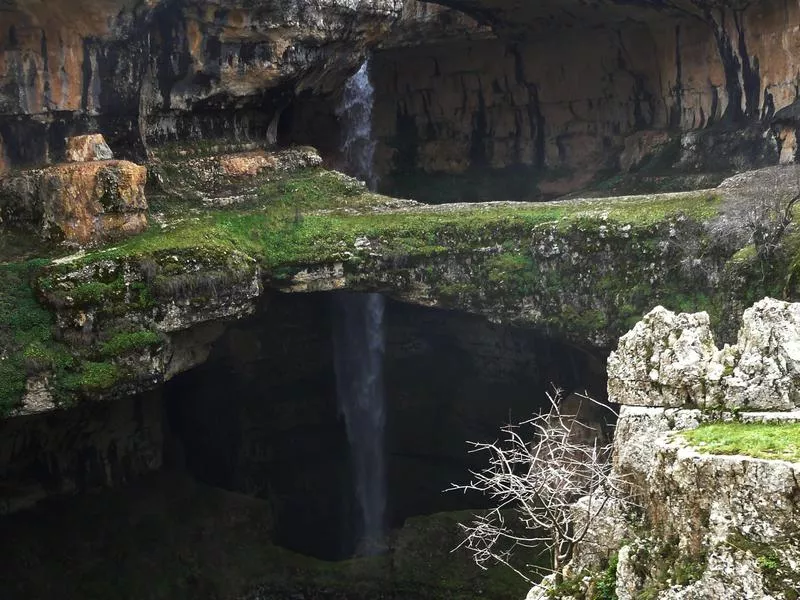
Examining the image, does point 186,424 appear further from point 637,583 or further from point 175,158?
point 637,583

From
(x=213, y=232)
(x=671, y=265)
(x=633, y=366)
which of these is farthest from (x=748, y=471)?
(x=213, y=232)

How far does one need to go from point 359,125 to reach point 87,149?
1258 cm

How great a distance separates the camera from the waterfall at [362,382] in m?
31.8

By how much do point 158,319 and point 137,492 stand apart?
24.6ft

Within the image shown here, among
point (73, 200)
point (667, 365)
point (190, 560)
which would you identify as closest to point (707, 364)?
point (667, 365)

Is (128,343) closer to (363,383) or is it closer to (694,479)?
(363,383)

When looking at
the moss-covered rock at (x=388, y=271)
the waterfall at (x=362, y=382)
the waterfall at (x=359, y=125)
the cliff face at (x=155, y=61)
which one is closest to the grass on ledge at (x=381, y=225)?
the moss-covered rock at (x=388, y=271)

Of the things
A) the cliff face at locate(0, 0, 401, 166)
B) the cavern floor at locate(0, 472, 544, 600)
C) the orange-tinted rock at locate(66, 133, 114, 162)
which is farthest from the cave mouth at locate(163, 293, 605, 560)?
the orange-tinted rock at locate(66, 133, 114, 162)

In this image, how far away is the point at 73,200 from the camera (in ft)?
74.4

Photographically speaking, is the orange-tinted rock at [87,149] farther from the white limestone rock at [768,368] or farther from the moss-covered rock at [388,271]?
the white limestone rock at [768,368]

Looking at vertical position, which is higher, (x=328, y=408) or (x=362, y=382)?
(x=362, y=382)

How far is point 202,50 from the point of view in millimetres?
25734

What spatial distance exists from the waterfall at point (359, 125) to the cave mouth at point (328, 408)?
16.0 ft

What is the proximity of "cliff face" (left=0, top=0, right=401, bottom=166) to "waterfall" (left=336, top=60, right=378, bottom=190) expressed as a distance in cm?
574
